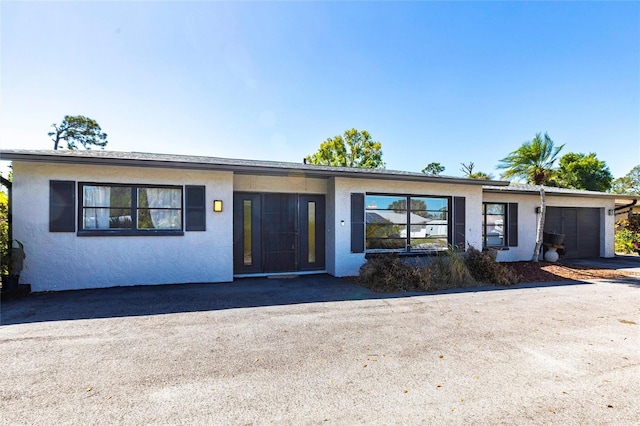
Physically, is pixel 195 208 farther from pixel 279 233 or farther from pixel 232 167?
pixel 279 233

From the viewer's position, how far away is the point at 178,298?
5.48 metres

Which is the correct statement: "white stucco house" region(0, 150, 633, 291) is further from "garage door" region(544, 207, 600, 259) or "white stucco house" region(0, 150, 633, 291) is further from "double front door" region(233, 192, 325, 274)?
"garage door" region(544, 207, 600, 259)

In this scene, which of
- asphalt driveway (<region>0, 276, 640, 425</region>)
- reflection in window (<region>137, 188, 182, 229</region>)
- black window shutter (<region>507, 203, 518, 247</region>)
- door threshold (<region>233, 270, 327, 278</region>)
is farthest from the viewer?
black window shutter (<region>507, 203, 518, 247</region>)

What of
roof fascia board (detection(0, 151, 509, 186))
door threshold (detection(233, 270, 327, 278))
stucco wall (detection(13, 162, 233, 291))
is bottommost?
door threshold (detection(233, 270, 327, 278))

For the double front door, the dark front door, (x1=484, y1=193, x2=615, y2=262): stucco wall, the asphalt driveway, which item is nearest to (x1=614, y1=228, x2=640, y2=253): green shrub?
(x1=484, y1=193, x2=615, y2=262): stucco wall

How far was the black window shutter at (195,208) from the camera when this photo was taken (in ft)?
22.1

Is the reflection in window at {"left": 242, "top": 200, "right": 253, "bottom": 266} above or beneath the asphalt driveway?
above

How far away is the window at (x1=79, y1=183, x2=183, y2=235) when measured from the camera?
6.31 meters

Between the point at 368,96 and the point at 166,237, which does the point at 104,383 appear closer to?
the point at 166,237

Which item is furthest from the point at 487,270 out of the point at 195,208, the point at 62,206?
the point at 62,206

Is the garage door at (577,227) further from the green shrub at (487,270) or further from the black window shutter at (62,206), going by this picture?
the black window shutter at (62,206)

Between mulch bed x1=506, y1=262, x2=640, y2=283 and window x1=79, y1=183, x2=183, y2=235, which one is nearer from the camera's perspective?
window x1=79, y1=183, x2=183, y2=235

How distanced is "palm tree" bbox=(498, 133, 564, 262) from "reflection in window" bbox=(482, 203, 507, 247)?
3.58ft

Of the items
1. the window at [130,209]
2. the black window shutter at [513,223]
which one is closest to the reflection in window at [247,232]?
the window at [130,209]
